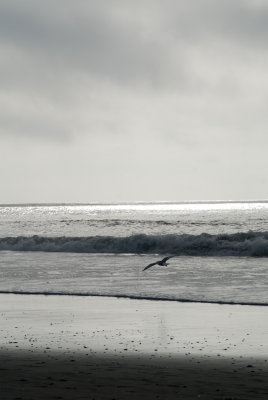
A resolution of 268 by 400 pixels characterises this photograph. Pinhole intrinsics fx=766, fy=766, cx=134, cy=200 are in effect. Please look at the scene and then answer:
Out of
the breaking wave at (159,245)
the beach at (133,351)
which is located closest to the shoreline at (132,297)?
the beach at (133,351)

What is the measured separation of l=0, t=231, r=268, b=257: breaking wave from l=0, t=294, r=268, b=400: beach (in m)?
30.7

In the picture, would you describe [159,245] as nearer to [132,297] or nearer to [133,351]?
[132,297]

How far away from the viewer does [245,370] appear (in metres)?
12.6

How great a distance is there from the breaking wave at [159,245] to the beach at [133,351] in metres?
30.7

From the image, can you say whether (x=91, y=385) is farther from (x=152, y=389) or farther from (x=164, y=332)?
(x=164, y=332)

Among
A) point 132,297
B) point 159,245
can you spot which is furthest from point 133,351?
point 159,245

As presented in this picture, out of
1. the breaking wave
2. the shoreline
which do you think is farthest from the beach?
the breaking wave

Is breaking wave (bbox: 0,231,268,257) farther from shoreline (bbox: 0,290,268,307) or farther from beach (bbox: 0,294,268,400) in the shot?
beach (bbox: 0,294,268,400)

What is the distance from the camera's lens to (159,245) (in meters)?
57.8

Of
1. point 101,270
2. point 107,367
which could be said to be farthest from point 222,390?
point 101,270

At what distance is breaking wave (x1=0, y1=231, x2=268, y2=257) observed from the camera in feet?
170

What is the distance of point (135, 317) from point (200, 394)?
7.97 m

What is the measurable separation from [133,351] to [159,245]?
143 ft

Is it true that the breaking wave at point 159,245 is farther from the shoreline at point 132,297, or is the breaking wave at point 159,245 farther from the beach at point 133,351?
the beach at point 133,351
